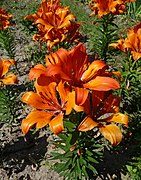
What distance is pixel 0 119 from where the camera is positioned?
12.9ft

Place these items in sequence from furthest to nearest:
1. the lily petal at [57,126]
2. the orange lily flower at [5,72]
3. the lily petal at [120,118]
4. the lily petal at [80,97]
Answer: the orange lily flower at [5,72] → the lily petal at [120,118] → the lily petal at [57,126] → the lily petal at [80,97]

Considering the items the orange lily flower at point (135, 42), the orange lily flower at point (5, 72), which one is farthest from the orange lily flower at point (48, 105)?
the orange lily flower at point (135, 42)

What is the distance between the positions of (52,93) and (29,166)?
1.67m

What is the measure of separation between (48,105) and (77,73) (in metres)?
0.42

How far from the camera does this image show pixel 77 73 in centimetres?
198

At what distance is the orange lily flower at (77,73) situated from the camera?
1848mm

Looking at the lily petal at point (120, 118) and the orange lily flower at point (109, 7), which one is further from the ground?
the orange lily flower at point (109, 7)

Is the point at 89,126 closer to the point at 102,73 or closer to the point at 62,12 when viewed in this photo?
the point at 102,73

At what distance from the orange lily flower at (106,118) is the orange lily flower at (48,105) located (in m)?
0.20

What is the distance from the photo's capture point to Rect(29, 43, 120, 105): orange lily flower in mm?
1848

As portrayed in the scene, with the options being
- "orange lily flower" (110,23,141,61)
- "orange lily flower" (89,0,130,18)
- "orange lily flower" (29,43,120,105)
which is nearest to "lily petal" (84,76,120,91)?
"orange lily flower" (29,43,120,105)

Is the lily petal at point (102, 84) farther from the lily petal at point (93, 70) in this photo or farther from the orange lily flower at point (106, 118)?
the orange lily flower at point (106, 118)

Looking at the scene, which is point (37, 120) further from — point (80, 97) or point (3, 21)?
point (3, 21)

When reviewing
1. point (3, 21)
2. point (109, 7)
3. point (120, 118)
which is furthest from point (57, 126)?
point (3, 21)
